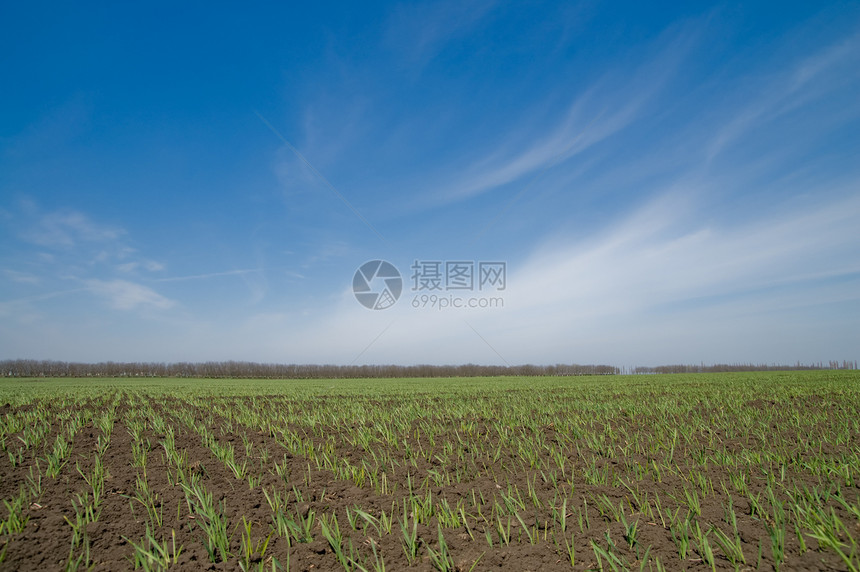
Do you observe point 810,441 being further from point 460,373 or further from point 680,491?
point 460,373

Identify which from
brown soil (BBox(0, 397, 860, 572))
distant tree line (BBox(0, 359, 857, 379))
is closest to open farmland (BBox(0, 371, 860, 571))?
brown soil (BBox(0, 397, 860, 572))

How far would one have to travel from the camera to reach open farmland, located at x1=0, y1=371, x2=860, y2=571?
308cm

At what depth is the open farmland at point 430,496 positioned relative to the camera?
10.1ft

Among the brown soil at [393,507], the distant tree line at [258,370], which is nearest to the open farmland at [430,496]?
the brown soil at [393,507]

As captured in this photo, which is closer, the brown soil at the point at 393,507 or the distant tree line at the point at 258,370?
the brown soil at the point at 393,507

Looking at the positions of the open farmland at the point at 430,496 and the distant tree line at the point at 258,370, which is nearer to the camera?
the open farmland at the point at 430,496

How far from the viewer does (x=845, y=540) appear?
3.06 meters

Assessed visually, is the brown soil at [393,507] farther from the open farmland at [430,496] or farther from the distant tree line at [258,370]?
the distant tree line at [258,370]

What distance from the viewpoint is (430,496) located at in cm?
396

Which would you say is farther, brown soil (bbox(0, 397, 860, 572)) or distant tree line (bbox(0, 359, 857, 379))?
distant tree line (bbox(0, 359, 857, 379))

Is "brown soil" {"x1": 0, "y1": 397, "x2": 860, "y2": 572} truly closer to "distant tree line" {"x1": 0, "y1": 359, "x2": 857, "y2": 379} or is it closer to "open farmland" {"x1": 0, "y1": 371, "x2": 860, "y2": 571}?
"open farmland" {"x1": 0, "y1": 371, "x2": 860, "y2": 571}

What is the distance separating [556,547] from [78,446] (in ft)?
21.4

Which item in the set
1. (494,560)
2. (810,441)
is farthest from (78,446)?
(810,441)

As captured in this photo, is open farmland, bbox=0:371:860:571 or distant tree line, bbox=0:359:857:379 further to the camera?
distant tree line, bbox=0:359:857:379
